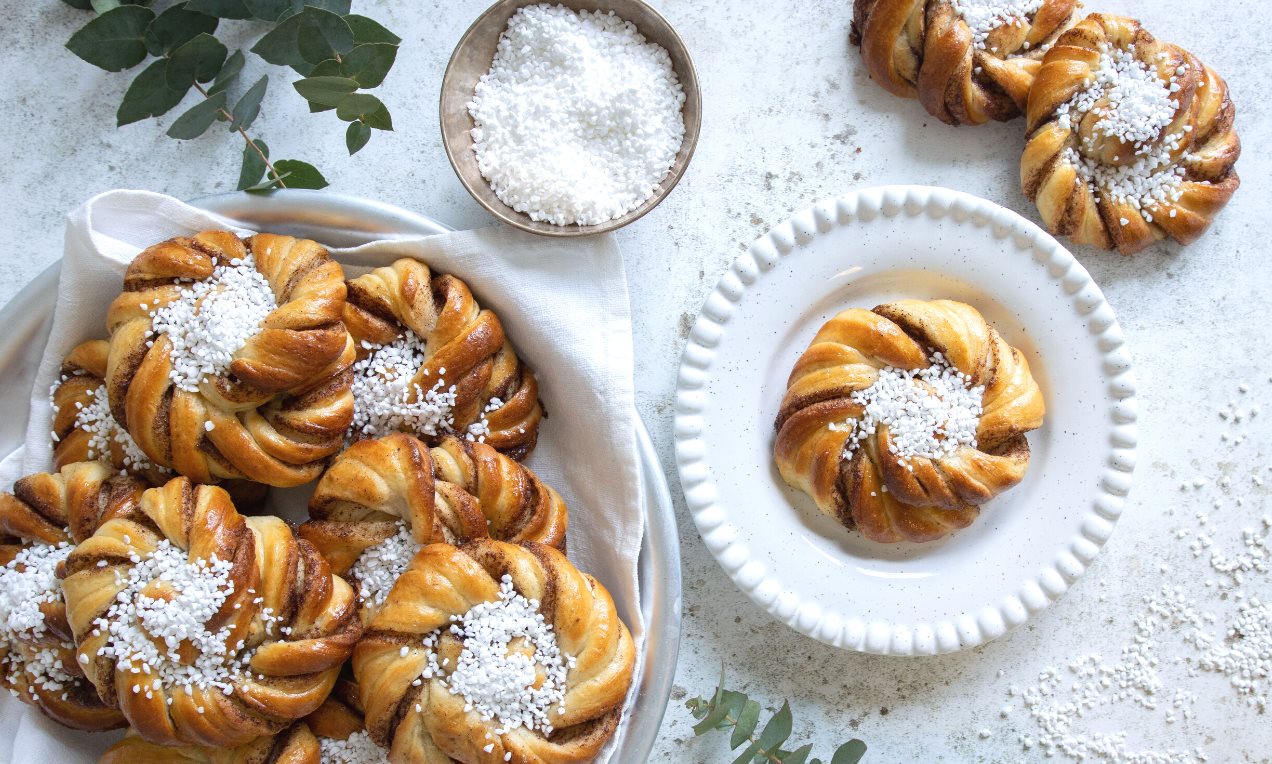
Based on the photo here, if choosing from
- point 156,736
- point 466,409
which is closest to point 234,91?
point 466,409

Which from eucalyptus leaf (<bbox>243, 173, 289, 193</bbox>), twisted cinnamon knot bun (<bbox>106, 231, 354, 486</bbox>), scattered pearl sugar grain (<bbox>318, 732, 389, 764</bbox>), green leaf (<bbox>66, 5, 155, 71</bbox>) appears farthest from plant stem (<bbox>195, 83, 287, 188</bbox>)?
scattered pearl sugar grain (<bbox>318, 732, 389, 764</bbox>)

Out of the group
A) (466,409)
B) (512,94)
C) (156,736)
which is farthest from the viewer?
(512,94)

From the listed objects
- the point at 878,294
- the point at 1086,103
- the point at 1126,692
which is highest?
the point at 1086,103

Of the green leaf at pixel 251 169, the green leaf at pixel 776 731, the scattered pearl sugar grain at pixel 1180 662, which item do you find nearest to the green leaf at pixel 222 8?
the green leaf at pixel 251 169

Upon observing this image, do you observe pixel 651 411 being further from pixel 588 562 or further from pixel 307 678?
pixel 307 678

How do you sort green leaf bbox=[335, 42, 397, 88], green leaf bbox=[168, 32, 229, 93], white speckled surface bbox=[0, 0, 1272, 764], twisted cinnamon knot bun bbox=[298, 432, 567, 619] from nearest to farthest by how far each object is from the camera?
twisted cinnamon knot bun bbox=[298, 432, 567, 619], green leaf bbox=[335, 42, 397, 88], green leaf bbox=[168, 32, 229, 93], white speckled surface bbox=[0, 0, 1272, 764]

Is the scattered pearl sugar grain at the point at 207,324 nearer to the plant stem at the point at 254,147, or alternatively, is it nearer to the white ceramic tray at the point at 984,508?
the plant stem at the point at 254,147

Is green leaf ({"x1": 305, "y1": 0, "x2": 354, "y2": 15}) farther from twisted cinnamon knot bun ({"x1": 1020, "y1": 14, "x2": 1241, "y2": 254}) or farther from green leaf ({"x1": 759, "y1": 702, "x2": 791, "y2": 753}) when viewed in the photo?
green leaf ({"x1": 759, "y1": 702, "x2": 791, "y2": 753})
